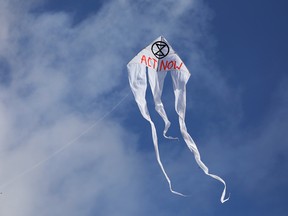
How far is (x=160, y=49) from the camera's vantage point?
4109cm

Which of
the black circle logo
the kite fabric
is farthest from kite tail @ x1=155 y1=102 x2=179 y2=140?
the black circle logo

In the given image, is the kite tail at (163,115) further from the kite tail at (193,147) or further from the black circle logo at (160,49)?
the black circle logo at (160,49)

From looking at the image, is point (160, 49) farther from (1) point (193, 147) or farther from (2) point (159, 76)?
(1) point (193, 147)

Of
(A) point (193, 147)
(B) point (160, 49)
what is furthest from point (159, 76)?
(A) point (193, 147)

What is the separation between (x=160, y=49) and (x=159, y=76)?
9.99 feet

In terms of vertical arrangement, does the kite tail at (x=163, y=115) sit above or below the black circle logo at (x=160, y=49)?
below

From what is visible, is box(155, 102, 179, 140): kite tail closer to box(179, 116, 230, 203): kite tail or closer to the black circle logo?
box(179, 116, 230, 203): kite tail

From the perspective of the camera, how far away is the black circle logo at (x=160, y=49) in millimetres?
40781

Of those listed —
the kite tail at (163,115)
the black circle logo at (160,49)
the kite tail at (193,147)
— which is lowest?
the kite tail at (193,147)

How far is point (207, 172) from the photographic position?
33875mm

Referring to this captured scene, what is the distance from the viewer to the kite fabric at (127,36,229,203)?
36969mm

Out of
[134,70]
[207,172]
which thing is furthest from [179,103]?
[207,172]

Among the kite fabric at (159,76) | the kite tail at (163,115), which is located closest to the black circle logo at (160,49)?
the kite fabric at (159,76)

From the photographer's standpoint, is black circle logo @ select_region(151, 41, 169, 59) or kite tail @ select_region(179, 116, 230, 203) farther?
black circle logo @ select_region(151, 41, 169, 59)
